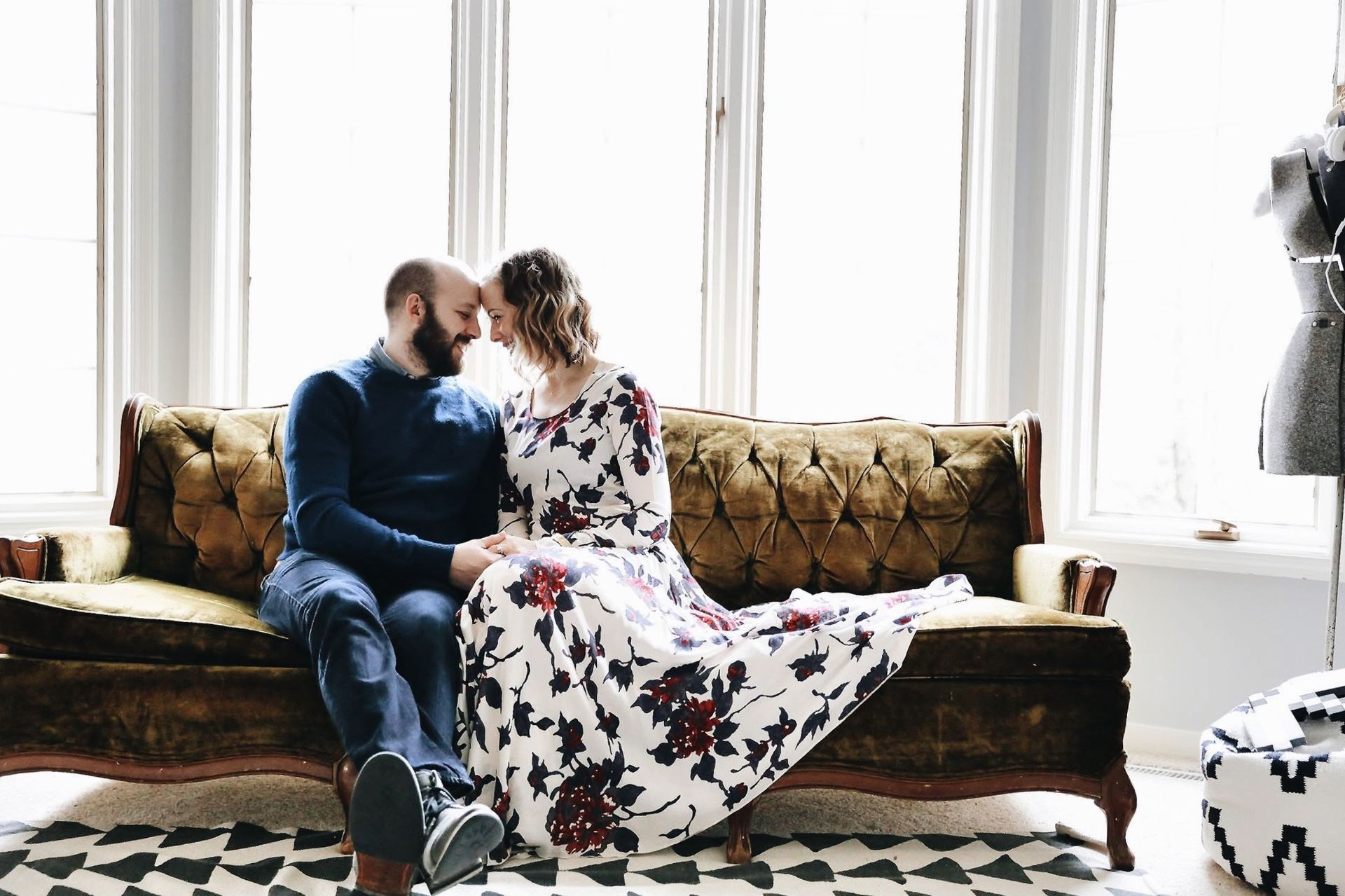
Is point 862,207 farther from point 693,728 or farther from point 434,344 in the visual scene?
point 693,728

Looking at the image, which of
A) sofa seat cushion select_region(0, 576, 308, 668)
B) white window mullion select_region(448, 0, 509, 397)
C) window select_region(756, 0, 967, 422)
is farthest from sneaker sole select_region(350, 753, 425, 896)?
window select_region(756, 0, 967, 422)

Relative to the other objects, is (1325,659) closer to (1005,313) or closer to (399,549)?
(1005,313)

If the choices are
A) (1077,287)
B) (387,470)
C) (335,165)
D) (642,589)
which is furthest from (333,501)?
(1077,287)

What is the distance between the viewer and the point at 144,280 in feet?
10.1

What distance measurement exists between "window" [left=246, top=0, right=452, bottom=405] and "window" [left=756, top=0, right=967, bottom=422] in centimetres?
114

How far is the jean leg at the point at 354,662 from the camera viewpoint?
5.25 feet

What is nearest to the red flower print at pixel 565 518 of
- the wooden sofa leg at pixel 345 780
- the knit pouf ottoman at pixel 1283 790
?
the wooden sofa leg at pixel 345 780

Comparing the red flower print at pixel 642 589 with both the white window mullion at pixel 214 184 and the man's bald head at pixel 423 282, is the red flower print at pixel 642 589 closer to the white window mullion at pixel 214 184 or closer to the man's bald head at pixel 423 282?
the man's bald head at pixel 423 282

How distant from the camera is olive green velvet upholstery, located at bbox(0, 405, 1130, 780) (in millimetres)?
1863

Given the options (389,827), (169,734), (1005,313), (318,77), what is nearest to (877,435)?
(1005,313)

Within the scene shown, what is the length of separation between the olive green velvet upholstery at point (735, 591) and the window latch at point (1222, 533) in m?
0.72

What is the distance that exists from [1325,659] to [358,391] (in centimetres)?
240

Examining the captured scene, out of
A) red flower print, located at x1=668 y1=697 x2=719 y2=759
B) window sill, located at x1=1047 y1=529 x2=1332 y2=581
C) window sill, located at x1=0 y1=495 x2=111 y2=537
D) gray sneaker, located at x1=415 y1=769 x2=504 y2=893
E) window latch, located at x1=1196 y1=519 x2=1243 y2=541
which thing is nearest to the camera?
gray sneaker, located at x1=415 y1=769 x2=504 y2=893

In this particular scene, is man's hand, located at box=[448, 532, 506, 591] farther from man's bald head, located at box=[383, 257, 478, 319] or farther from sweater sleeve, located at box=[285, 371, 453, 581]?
man's bald head, located at box=[383, 257, 478, 319]
